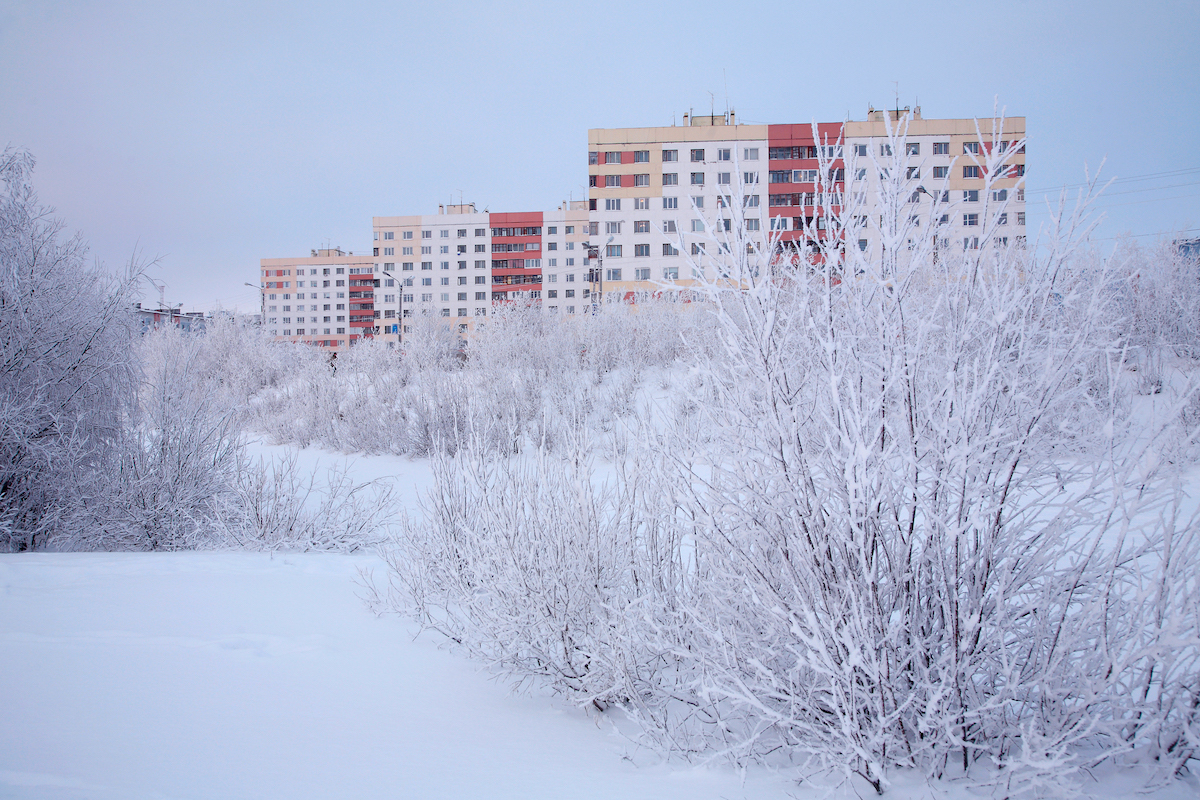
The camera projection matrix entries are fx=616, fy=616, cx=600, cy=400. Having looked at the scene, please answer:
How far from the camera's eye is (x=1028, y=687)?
199 centimetres

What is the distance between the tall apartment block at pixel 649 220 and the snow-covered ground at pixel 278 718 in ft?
6.10

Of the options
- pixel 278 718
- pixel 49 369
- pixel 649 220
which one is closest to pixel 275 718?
pixel 278 718

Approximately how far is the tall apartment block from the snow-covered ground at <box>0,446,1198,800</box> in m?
1.86

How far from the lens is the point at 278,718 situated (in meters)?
2.58

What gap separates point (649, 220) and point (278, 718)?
147 ft

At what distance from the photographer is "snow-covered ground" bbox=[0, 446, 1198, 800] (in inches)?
81.4

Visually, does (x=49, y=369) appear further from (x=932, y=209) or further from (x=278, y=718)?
(x=932, y=209)

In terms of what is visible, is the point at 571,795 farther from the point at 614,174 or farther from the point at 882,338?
the point at 614,174

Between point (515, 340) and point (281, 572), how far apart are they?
414 inches

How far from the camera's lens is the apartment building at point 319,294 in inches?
3238

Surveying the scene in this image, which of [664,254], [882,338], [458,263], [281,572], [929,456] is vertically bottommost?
[281,572]

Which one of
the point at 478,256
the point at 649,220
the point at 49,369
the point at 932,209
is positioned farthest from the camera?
the point at 478,256

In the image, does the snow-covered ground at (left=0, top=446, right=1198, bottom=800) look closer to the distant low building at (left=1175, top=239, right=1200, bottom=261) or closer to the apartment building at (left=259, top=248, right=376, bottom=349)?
the distant low building at (left=1175, top=239, right=1200, bottom=261)

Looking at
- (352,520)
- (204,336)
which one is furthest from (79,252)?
(204,336)
